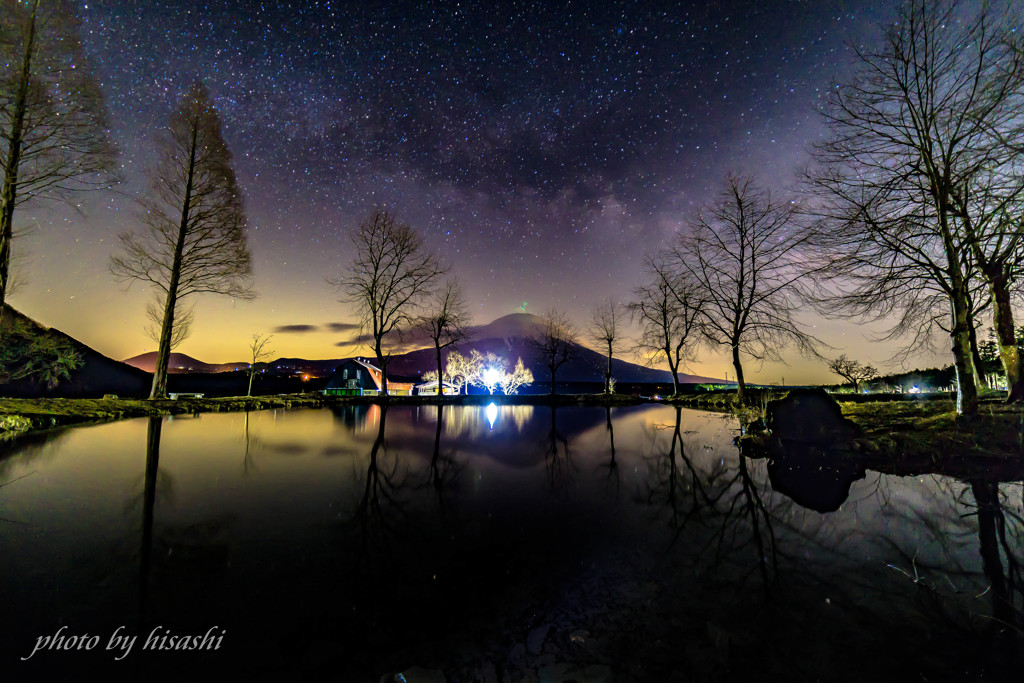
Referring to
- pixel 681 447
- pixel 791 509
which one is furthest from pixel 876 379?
pixel 791 509

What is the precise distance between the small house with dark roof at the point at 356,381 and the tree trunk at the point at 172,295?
105 ft

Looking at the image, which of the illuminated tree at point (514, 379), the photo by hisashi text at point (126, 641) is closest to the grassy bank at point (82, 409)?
the photo by hisashi text at point (126, 641)

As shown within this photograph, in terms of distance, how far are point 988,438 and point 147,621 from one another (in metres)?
13.8

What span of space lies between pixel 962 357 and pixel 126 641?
A: 612 inches

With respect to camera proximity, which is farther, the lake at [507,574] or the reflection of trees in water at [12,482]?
the reflection of trees in water at [12,482]

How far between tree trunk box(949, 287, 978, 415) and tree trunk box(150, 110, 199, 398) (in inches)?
1175

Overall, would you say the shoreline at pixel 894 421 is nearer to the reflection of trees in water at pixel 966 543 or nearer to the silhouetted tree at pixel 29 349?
the reflection of trees in water at pixel 966 543

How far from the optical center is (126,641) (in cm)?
254

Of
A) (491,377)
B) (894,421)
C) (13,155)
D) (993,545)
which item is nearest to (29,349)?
(13,155)

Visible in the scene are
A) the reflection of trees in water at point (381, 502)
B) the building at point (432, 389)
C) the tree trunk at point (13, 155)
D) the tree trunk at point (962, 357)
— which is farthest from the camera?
the building at point (432, 389)

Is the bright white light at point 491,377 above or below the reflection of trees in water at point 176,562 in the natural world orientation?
above

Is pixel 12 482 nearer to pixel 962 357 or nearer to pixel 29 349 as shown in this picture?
pixel 962 357

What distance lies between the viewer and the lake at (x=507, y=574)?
2410mm

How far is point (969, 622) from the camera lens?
2871mm
